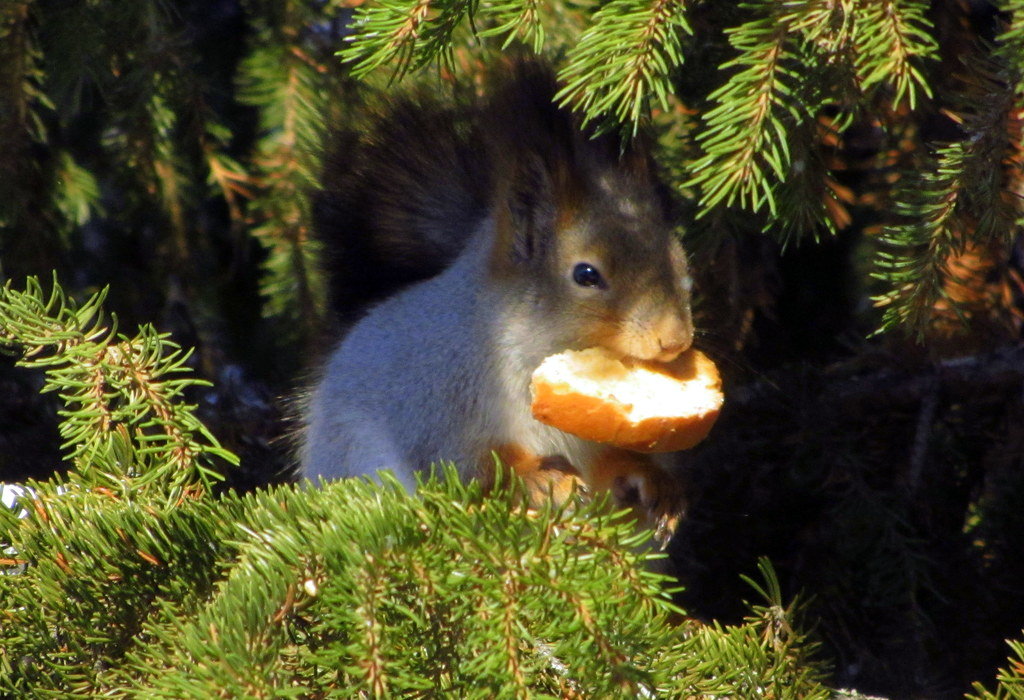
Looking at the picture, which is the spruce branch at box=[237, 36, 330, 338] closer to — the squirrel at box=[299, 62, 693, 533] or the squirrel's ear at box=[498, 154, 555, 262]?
the squirrel at box=[299, 62, 693, 533]

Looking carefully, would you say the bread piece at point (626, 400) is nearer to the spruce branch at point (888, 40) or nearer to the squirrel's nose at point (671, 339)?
the squirrel's nose at point (671, 339)

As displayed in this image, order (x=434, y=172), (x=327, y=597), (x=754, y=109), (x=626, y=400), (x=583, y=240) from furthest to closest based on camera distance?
(x=434, y=172)
(x=583, y=240)
(x=626, y=400)
(x=754, y=109)
(x=327, y=597)

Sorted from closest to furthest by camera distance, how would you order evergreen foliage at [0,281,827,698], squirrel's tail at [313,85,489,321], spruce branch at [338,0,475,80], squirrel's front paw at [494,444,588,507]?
evergreen foliage at [0,281,827,698]
spruce branch at [338,0,475,80]
squirrel's front paw at [494,444,588,507]
squirrel's tail at [313,85,489,321]

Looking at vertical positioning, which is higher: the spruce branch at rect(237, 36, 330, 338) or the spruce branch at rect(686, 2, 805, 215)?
the spruce branch at rect(686, 2, 805, 215)

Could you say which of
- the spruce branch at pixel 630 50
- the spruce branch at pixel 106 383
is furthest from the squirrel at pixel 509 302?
the spruce branch at pixel 106 383

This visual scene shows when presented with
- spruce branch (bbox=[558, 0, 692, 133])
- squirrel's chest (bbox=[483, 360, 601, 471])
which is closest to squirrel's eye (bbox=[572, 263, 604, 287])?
squirrel's chest (bbox=[483, 360, 601, 471])

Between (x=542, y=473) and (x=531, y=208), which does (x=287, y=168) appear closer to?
(x=531, y=208)

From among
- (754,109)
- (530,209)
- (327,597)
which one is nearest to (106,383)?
(327,597)
